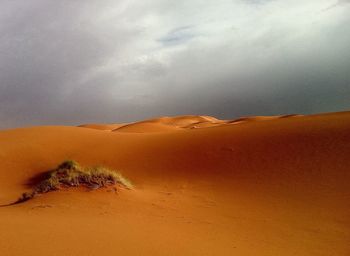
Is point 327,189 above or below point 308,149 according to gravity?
below

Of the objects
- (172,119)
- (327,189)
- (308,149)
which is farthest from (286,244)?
(172,119)

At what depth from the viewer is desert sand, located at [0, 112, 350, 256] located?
662cm

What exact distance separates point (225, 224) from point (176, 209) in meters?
1.68

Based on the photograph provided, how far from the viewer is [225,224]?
8602mm

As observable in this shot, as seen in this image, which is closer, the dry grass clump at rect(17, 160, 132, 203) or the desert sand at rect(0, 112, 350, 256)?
the desert sand at rect(0, 112, 350, 256)

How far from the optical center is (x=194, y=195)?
463 inches

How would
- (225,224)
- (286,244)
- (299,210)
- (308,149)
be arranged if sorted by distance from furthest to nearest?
1. (308,149)
2. (299,210)
3. (225,224)
4. (286,244)

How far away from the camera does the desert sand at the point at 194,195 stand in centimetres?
662

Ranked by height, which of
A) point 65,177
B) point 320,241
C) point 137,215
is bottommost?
point 320,241

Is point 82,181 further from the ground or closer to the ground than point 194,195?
further from the ground

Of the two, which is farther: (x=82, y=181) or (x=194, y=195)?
(x=194, y=195)

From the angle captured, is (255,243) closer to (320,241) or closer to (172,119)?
(320,241)

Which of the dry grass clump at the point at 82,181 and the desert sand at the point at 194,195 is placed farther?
the dry grass clump at the point at 82,181

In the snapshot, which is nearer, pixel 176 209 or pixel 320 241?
pixel 320 241
